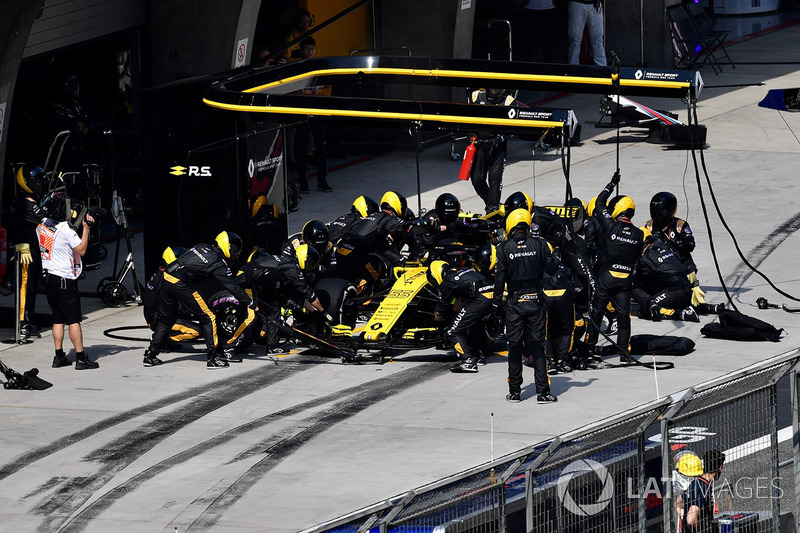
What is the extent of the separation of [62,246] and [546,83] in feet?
20.2

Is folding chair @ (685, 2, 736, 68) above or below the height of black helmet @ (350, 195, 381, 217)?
above

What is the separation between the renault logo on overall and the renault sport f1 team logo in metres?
10.3

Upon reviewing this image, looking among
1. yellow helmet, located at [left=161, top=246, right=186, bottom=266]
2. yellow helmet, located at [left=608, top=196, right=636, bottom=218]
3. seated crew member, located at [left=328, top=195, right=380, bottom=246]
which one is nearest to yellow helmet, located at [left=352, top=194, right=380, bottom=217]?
seated crew member, located at [left=328, top=195, right=380, bottom=246]

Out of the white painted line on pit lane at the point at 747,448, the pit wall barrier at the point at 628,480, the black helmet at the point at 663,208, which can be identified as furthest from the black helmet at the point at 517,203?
the white painted line on pit lane at the point at 747,448

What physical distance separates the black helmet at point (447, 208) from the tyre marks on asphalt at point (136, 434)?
7.60 ft

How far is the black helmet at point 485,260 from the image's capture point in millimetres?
15141

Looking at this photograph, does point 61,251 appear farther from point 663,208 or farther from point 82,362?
point 663,208

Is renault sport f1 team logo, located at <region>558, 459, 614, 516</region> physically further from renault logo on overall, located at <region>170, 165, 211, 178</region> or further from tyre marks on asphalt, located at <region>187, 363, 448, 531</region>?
renault logo on overall, located at <region>170, 165, 211, 178</region>

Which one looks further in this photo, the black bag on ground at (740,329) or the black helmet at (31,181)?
the black helmet at (31,181)

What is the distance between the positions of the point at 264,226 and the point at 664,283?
5161 millimetres

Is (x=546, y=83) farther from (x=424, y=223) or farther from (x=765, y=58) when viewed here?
(x=765, y=58)

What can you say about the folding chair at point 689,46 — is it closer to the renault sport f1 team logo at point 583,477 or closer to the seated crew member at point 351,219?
the seated crew member at point 351,219

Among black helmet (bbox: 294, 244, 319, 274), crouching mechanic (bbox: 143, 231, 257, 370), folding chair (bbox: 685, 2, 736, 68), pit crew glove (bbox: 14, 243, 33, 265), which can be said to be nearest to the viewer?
crouching mechanic (bbox: 143, 231, 257, 370)

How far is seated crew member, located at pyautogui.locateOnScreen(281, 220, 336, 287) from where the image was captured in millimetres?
16016
